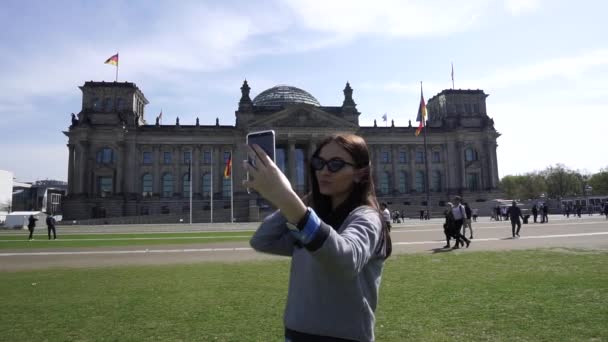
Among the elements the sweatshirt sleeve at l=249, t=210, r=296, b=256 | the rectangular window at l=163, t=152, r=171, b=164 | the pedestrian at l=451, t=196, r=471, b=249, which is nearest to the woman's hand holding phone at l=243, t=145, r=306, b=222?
the sweatshirt sleeve at l=249, t=210, r=296, b=256

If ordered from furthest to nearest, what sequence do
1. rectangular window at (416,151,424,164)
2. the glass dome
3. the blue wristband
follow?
the glass dome → rectangular window at (416,151,424,164) → the blue wristband

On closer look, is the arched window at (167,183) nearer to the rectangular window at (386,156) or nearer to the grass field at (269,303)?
the rectangular window at (386,156)

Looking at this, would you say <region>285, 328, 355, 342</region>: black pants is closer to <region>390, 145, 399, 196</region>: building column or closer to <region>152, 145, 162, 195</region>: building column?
<region>152, 145, 162, 195</region>: building column

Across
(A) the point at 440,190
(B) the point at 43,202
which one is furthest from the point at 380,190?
(B) the point at 43,202

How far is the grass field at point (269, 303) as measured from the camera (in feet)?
18.4

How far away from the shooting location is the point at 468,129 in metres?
81.2

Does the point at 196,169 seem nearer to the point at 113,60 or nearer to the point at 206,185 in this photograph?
the point at 206,185

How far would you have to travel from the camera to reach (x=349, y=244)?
6.42 ft

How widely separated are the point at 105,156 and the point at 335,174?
254 feet

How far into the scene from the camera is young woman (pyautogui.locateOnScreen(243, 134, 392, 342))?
1866mm

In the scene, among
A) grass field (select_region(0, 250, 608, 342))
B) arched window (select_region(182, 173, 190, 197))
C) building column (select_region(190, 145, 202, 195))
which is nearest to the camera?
grass field (select_region(0, 250, 608, 342))

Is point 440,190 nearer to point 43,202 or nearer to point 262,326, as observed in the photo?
point 262,326

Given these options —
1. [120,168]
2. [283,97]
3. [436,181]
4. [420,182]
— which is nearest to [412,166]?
[420,182]

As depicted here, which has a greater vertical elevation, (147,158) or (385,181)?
(147,158)
